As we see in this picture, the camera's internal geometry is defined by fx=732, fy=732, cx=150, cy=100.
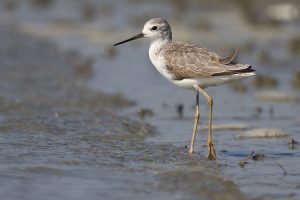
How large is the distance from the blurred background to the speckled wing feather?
1.07 m

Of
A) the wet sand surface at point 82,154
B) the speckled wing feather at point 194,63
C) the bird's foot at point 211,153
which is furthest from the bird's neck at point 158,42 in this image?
the bird's foot at point 211,153

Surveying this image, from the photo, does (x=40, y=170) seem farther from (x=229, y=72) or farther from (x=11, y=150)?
(x=229, y=72)

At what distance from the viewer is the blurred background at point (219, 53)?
932 cm

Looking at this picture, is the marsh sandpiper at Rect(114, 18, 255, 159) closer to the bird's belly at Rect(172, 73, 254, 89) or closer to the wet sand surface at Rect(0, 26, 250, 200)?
the bird's belly at Rect(172, 73, 254, 89)

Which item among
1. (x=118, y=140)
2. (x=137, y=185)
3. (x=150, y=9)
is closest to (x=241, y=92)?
(x=118, y=140)

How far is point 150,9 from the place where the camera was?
20.5 m

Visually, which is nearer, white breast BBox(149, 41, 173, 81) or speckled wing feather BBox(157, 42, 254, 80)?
speckled wing feather BBox(157, 42, 254, 80)

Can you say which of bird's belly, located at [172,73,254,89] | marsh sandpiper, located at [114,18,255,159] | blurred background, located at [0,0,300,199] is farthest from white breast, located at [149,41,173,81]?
blurred background, located at [0,0,300,199]

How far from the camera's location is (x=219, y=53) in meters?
15.2

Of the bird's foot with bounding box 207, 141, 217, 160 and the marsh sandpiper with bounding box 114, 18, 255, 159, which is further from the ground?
the marsh sandpiper with bounding box 114, 18, 255, 159

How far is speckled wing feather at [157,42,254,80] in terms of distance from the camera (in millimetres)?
8484

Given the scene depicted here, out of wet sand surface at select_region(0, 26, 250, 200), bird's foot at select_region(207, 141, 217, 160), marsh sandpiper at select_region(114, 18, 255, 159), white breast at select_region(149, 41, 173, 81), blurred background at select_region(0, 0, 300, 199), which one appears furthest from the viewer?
blurred background at select_region(0, 0, 300, 199)

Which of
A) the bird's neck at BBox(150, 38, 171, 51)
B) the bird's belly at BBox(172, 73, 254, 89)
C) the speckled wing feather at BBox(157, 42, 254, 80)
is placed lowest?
the bird's belly at BBox(172, 73, 254, 89)

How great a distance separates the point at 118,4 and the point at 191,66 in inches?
514
